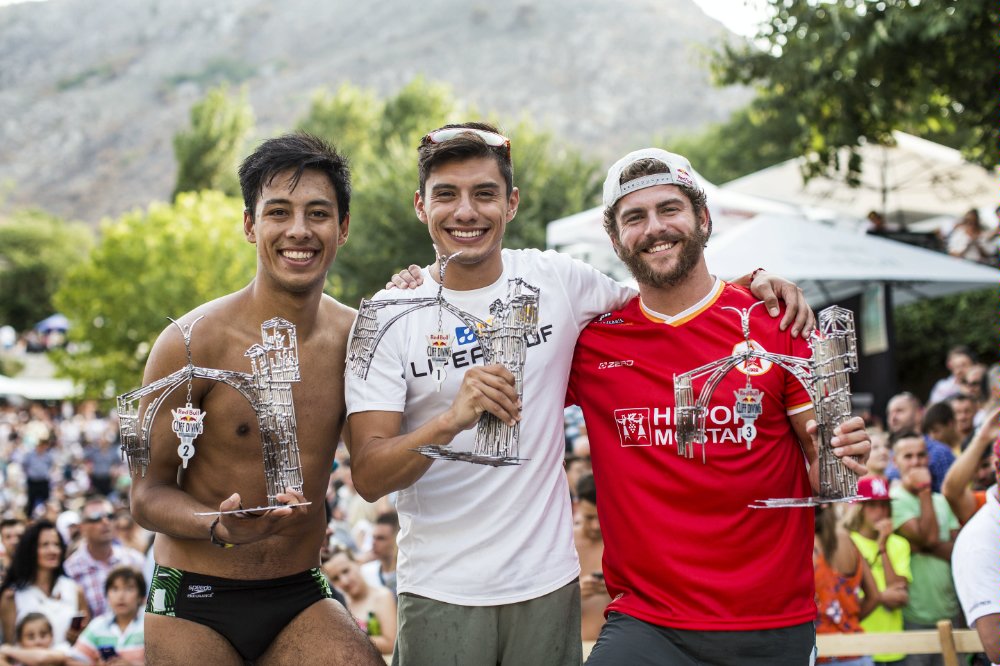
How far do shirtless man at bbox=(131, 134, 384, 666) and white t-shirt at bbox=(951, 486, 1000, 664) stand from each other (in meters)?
3.21

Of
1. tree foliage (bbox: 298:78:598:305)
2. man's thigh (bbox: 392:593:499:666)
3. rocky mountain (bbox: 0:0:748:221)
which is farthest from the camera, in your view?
rocky mountain (bbox: 0:0:748:221)

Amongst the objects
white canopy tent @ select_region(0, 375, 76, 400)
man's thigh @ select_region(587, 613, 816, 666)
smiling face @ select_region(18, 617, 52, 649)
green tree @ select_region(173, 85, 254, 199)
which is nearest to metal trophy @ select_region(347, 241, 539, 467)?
man's thigh @ select_region(587, 613, 816, 666)

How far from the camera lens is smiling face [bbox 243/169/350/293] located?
3984 mm

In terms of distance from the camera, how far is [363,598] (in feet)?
24.6

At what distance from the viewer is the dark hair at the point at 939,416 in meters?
8.86

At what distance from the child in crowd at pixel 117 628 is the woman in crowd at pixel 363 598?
1615 millimetres

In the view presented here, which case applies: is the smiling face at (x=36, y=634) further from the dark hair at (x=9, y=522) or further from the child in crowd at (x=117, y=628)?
the dark hair at (x=9, y=522)

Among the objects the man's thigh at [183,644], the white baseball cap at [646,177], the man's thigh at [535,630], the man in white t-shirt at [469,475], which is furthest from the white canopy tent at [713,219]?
the man's thigh at [183,644]

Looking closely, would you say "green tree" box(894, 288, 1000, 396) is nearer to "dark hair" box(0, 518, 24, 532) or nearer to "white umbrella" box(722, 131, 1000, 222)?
"white umbrella" box(722, 131, 1000, 222)

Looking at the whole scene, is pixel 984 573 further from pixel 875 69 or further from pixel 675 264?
pixel 875 69

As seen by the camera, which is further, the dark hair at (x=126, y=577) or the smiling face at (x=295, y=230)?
the dark hair at (x=126, y=577)

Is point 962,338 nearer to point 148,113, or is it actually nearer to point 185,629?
point 185,629

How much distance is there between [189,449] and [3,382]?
168ft

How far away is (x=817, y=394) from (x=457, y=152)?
1.73m
